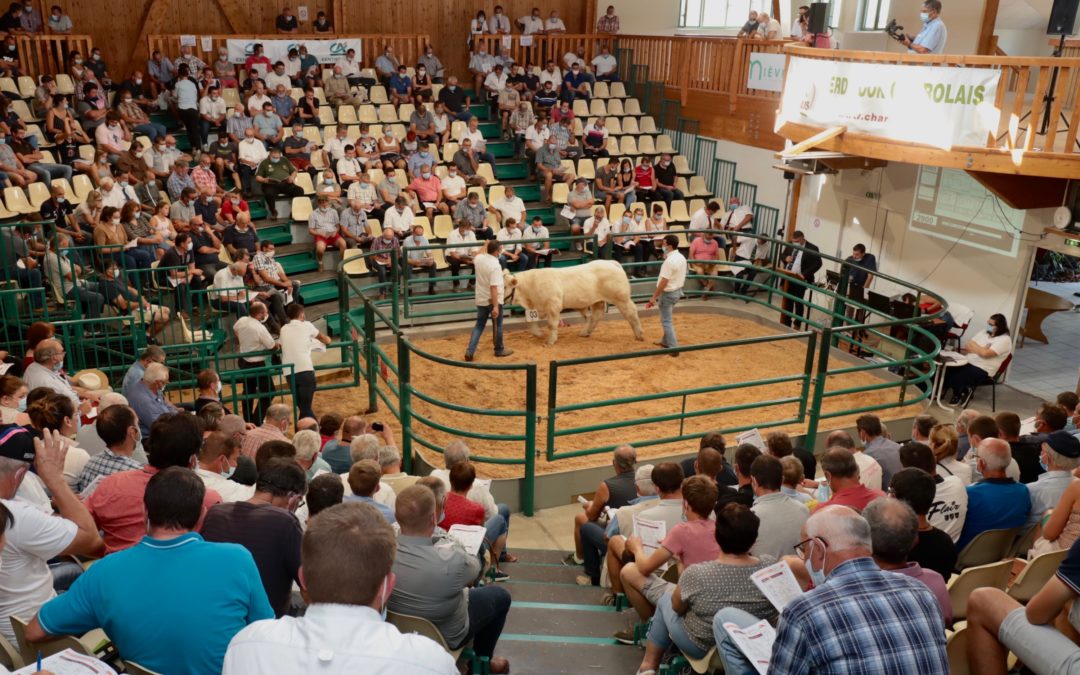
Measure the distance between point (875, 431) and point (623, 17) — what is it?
1501 cm

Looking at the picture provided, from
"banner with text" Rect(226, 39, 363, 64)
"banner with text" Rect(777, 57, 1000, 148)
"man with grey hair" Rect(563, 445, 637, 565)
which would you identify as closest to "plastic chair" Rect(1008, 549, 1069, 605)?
"man with grey hair" Rect(563, 445, 637, 565)

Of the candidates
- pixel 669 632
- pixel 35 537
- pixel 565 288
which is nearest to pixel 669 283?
pixel 565 288

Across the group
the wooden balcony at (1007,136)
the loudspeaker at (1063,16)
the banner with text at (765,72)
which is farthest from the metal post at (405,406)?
the banner with text at (765,72)

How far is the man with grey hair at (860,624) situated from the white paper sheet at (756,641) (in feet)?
1.57

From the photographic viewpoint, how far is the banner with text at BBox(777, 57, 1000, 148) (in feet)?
31.8

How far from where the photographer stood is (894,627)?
9.30 feet

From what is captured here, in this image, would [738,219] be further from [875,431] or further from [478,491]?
[478,491]

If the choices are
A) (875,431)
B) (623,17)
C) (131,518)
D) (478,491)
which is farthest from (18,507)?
(623,17)

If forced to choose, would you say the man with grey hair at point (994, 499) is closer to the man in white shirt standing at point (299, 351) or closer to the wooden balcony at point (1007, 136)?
the wooden balcony at point (1007, 136)

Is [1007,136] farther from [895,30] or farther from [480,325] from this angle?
[480,325]

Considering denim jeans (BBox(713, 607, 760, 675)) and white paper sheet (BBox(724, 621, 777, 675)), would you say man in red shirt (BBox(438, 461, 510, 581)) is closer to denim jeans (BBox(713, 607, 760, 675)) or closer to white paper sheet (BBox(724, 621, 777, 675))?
denim jeans (BBox(713, 607, 760, 675))

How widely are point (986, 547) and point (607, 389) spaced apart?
4754 millimetres

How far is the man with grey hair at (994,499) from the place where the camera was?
17.2 ft

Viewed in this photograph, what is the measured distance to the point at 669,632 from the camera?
4.18 metres
